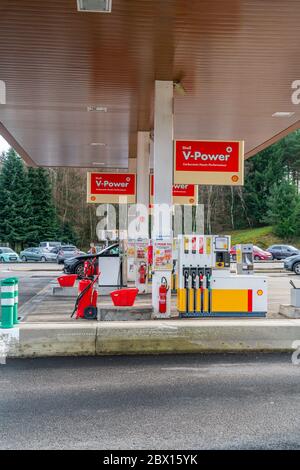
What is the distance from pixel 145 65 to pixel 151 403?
6.90 m

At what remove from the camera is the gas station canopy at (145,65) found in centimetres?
781

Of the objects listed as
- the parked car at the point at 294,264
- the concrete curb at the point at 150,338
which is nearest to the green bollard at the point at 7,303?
the concrete curb at the point at 150,338

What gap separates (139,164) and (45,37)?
8228mm

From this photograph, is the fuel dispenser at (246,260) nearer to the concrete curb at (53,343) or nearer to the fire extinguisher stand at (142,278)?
the fire extinguisher stand at (142,278)

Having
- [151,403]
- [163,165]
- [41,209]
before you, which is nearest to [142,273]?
[163,165]

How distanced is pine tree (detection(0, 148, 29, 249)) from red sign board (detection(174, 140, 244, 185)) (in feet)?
148

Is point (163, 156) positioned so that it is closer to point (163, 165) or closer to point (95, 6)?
point (163, 165)

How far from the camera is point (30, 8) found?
760 centimetres

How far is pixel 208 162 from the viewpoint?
1086 centimetres

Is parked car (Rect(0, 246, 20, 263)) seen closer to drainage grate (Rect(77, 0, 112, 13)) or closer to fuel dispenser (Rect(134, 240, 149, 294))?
fuel dispenser (Rect(134, 240, 149, 294))

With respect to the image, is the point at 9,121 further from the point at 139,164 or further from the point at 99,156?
the point at 99,156

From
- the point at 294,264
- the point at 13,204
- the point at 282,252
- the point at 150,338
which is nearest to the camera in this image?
the point at 150,338

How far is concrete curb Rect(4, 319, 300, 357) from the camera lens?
27.3 ft
